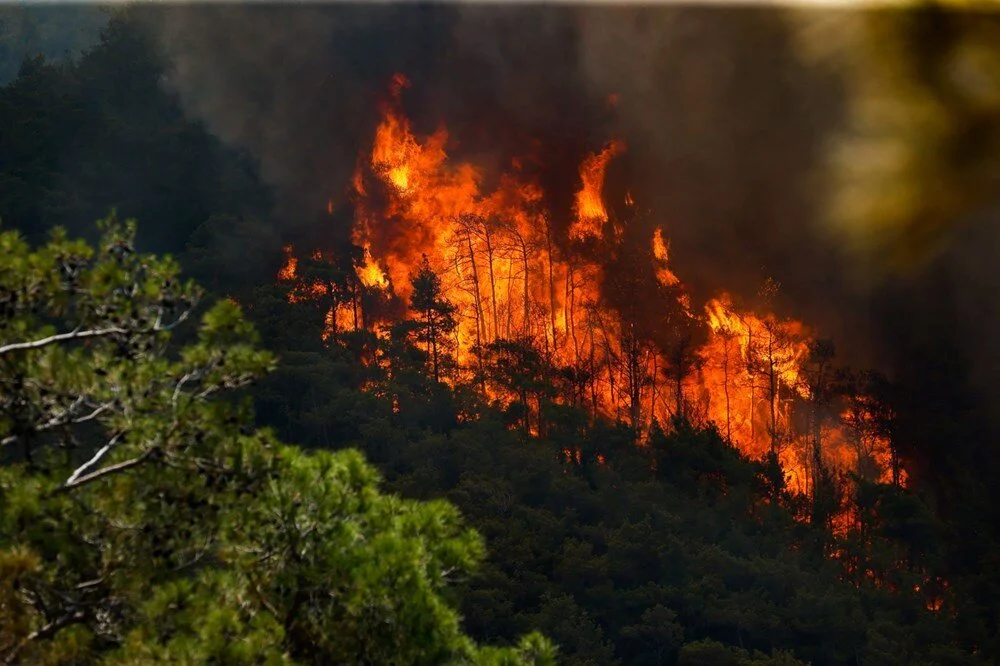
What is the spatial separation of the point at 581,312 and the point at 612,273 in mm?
1400

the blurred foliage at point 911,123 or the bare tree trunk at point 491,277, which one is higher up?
the blurred foliage at point 911,123

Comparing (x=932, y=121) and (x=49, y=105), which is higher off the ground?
(x=49, y=105)

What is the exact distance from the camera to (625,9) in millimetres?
34344

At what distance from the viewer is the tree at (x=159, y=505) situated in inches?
234

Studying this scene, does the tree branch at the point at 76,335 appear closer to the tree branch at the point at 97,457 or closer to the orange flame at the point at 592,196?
the tree branch at the point at 97,457

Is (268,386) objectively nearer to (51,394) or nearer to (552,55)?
(552,55)

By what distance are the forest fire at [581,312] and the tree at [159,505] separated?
68.9 feet

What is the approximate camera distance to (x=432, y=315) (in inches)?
1171

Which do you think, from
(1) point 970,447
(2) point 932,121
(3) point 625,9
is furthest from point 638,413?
(3) point 625,9

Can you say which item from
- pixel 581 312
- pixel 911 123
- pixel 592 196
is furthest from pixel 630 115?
pixel 911 123

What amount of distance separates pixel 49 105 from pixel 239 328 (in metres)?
33.1

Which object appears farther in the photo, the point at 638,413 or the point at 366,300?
the point at 366,300

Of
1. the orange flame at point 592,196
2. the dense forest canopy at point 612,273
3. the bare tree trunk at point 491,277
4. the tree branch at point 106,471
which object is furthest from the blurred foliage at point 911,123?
the tree branch at point 106,471

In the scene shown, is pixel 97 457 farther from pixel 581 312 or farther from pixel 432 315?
pixel 581 312
